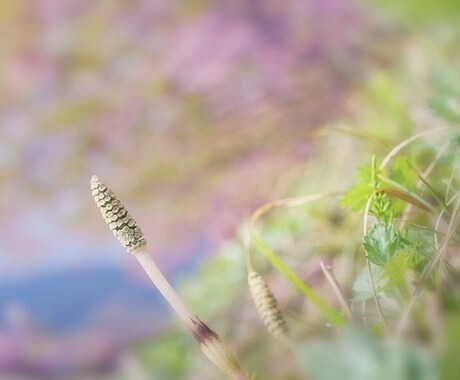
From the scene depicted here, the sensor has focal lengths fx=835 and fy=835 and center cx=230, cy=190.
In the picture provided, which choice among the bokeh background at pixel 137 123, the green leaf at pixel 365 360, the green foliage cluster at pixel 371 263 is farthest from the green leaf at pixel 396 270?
the bokeh background at pixel 137 123

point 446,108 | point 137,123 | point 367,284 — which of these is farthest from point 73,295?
point 367,284

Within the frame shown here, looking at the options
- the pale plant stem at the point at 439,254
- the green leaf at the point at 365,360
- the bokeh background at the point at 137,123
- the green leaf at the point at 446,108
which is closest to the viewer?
the green leaf at the point at 365,360

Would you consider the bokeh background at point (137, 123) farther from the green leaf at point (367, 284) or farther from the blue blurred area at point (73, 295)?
the green leaf at point (367, 284)

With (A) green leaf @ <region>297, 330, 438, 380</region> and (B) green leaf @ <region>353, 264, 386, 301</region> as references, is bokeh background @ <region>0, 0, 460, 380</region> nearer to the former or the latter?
(B) green leaf @ <region>353, 264, 386, 301</region>

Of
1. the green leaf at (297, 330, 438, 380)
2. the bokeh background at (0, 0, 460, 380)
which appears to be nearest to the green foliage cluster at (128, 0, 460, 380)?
the green leaf at (297, 330, 438, 380)

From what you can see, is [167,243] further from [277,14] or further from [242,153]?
[277,14]

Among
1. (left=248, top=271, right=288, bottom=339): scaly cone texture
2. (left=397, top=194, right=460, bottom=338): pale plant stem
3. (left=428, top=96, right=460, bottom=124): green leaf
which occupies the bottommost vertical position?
(left=397, top=194, right=460, bottom=338): pale plant stem

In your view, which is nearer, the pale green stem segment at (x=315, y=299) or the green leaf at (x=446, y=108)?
the pale green stem segment at (x=315, y=299)

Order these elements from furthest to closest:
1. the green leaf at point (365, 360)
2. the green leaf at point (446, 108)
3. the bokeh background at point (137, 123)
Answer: the bokeh background at point (137, 123), the green leaf at point (446, 108), the green leaf at point (365, 360)
